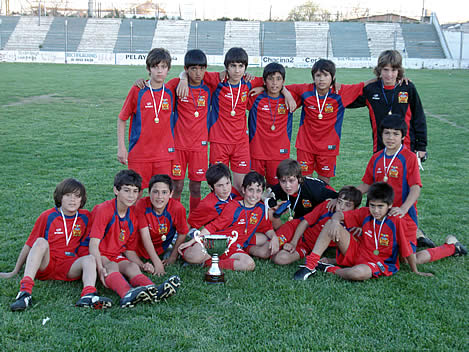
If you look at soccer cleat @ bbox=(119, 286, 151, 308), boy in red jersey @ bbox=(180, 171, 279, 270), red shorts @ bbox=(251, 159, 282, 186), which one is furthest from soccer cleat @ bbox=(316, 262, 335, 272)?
soccer cleat @ bbox=(119, 286, 151, 308)

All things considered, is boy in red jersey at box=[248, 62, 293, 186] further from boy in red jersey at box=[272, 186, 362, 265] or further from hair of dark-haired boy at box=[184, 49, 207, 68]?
boy in red jersey at box=[272, 186, 362, 265]

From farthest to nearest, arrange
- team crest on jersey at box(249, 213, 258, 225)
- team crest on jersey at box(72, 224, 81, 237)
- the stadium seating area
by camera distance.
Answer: the stadium seating area
team crest on jersey at box(249, 213, 258, 225)
team crest on jersey at box(72, 224, 81, 237)

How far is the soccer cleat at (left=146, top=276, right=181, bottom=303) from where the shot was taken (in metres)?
3.35

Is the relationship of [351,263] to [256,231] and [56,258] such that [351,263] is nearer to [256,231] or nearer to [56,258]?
[256,231]

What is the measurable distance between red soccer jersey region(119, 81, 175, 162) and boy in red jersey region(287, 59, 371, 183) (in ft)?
4.65

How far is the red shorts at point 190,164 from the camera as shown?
497 cm

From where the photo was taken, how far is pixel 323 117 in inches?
200

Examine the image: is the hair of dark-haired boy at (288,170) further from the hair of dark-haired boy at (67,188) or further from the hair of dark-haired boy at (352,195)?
the hair of dark-haired boy at (67,188)

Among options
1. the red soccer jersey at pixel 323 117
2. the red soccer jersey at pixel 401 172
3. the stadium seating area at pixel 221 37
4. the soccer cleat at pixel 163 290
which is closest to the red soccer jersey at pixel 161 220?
the soccer cleat at pixel 163 290

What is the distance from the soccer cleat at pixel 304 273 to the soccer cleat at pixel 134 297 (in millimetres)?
1232

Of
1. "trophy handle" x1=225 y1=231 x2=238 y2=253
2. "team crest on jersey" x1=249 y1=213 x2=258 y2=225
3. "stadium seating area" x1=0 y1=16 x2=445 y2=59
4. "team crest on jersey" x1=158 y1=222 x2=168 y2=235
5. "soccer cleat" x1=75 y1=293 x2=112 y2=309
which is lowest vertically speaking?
"soccer cleat" x1=75 y1=293 x2=112 y2=309

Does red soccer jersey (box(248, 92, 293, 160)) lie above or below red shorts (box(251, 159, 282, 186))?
above

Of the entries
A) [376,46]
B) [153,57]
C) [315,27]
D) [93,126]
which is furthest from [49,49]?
[153,57]

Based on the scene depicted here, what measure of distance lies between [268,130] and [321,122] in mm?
570
